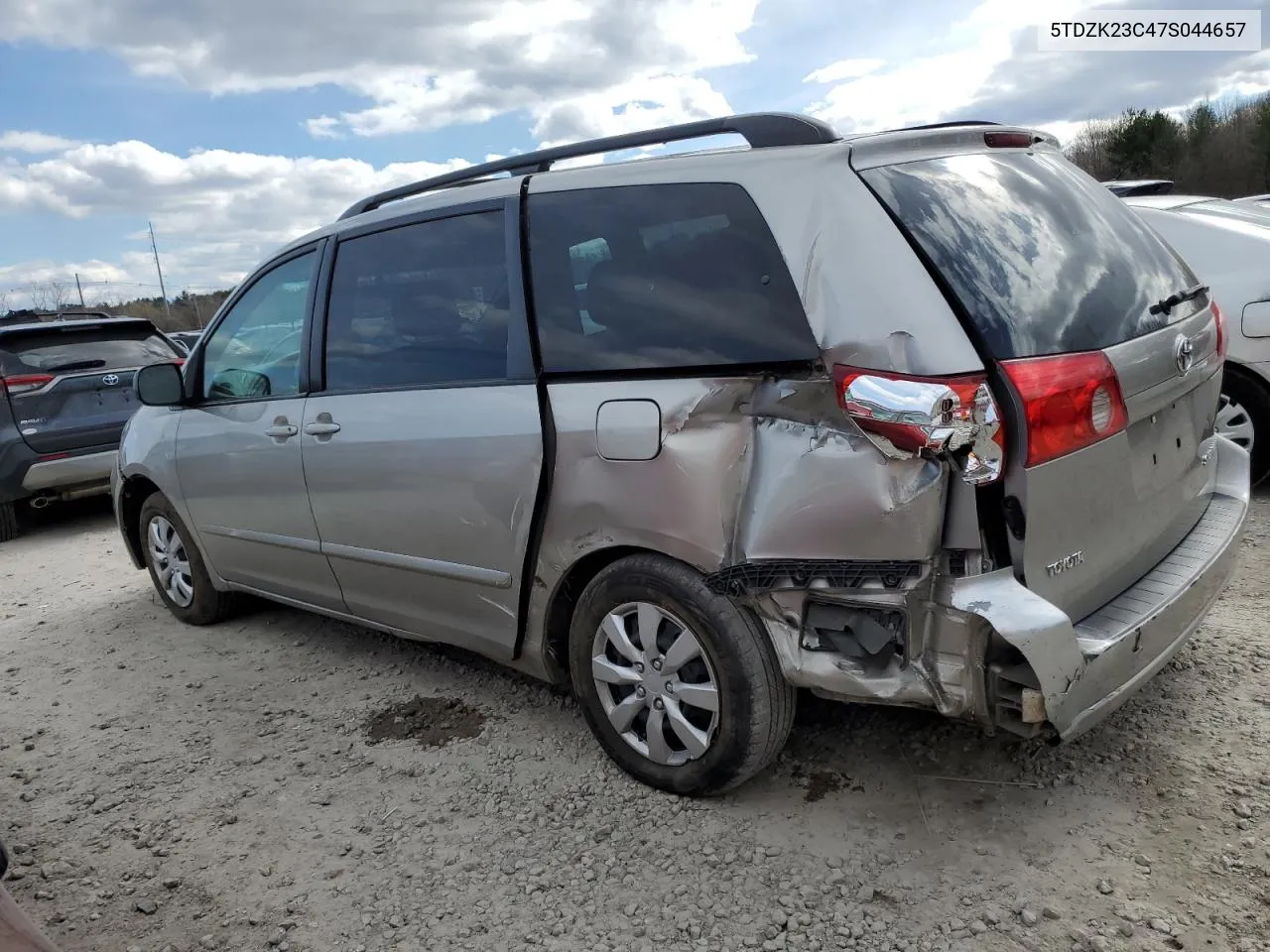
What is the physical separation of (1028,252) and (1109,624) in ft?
3.09

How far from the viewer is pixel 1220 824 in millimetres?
2424

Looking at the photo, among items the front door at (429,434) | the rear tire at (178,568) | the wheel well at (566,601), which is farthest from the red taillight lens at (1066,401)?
the rear tire at (178,568)

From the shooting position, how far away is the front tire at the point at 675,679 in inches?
98.7

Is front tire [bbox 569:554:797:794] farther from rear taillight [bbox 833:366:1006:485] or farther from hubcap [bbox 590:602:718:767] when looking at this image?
rear taillight [bbox 833:366:1006:485]

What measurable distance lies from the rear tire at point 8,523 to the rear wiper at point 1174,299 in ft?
26.8

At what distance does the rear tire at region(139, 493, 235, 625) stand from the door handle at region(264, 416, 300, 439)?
1171 mm

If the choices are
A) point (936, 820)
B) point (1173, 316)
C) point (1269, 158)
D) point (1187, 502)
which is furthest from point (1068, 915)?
point (1269, 158)

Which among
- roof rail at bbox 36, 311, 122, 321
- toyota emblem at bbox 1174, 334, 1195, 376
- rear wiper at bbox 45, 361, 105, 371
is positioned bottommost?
toyota emblem at bbox 1174, 334, 1195, 376

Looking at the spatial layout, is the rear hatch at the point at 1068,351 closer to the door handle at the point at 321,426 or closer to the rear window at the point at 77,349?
the door handle at the point at 321,426

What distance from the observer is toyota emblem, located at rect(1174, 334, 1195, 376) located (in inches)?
100

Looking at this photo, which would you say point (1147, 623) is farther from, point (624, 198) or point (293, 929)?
point (293, 929)

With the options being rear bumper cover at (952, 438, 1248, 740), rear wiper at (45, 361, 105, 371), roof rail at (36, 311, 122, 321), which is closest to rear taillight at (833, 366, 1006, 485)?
rear bumper cover at (952, 438, 1248, 740)

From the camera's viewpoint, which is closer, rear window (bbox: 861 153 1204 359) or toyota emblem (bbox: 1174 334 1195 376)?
rear window (bbox: 861 153 1204 359)

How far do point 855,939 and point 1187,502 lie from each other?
1584mm
